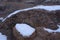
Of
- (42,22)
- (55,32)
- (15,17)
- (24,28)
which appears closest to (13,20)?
(15,17)

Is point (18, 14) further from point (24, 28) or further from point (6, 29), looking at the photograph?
point (24, 28)

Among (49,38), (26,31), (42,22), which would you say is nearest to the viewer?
(49,38)

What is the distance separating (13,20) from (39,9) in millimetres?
890

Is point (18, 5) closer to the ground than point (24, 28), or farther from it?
closer to the ground

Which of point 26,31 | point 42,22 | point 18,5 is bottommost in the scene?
point 18,5

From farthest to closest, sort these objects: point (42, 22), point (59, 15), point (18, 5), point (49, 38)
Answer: point (18, 5)
point (59, 15)
point (42, 22)
point (49, 38)

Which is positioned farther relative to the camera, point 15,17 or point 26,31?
point 15,17

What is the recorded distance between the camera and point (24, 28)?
17.5 ft

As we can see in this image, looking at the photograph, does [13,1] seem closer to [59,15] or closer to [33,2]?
[33,2]

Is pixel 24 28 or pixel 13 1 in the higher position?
pixel 24 28

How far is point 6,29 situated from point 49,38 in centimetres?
305

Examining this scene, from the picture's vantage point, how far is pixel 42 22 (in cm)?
637

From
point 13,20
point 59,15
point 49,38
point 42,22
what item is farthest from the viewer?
point 13,20

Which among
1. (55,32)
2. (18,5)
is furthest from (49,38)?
(18,5)
